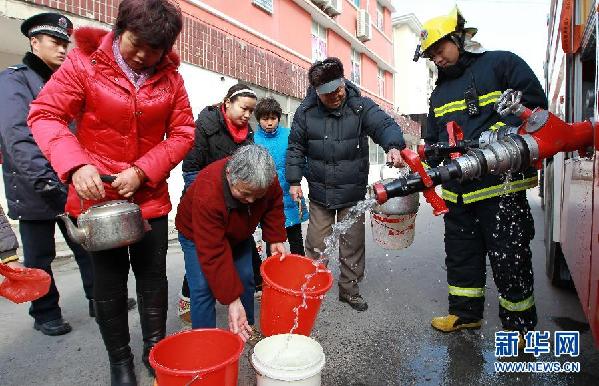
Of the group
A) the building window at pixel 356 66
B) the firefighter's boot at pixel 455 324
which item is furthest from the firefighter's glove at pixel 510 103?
the building window at pixel 356 66

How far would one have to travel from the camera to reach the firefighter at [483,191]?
248 cm

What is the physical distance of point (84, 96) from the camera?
197 centimetres

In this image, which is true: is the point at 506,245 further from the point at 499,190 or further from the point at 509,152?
the point at 509,152

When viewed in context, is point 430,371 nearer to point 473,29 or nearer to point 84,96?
point 473,29

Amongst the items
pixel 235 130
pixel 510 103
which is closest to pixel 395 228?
pixel 235 130

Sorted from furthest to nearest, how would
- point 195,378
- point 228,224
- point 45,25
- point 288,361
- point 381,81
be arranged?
point 381,81 < point 45,25 < point 228,224 < point 288,361 < point 195,378

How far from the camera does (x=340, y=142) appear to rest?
3396 millimetres

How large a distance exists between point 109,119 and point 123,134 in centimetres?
10

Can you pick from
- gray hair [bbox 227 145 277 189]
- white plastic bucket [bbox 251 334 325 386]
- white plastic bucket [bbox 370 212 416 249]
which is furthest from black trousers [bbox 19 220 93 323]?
white plastic bucket [bbox 370 212 416 249]

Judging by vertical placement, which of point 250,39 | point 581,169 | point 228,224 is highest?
point 250,39

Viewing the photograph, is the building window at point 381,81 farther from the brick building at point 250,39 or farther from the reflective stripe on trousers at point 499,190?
the reflective stripe on trousers at point 499,190

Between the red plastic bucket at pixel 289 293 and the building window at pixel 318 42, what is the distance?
42.7 feet

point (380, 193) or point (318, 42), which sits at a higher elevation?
point (318, 42)

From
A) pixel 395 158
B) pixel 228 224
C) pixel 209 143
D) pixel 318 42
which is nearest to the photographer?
pixel 228 224
